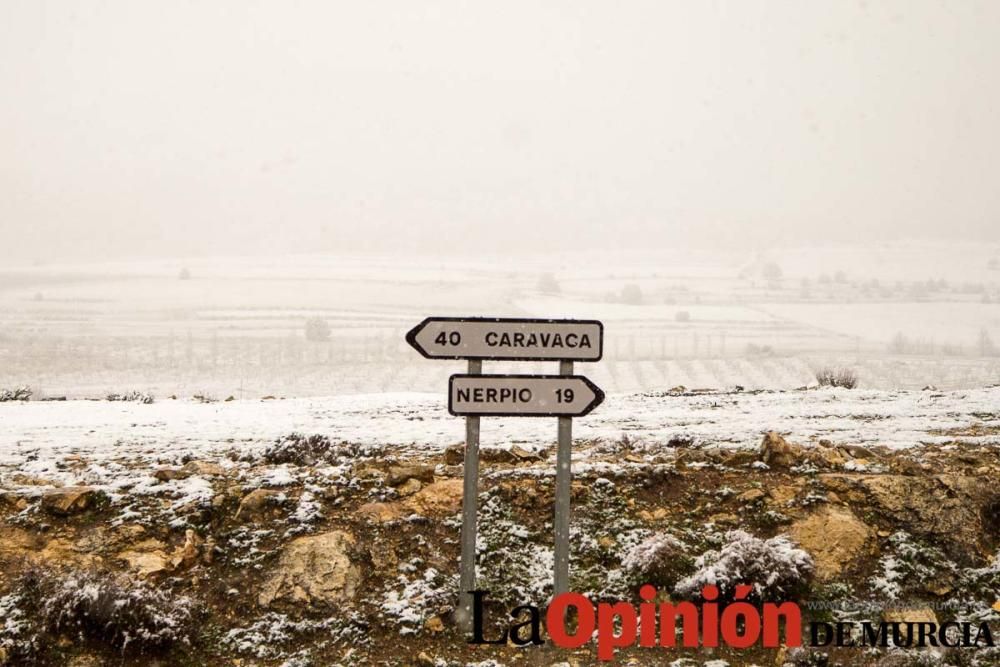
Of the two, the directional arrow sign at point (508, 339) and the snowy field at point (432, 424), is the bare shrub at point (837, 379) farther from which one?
the directional arrow sign at point (508, 339)

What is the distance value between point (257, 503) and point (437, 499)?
7.29 feet

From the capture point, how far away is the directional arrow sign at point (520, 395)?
6.21 m

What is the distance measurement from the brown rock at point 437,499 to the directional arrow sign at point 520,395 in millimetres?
2524

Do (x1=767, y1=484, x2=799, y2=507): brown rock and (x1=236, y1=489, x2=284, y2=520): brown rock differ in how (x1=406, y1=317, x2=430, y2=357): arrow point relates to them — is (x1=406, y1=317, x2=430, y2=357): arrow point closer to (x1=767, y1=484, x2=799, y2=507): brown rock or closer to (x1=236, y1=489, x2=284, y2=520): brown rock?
(x1=236, y1=489, x2=284, y2=520): brown rock

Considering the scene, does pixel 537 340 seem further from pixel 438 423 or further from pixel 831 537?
pixel 438 423

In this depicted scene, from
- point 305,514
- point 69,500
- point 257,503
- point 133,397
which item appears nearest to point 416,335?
point 305,514

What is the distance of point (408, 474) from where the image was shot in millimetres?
8852

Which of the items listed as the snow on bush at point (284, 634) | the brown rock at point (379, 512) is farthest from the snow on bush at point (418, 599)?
the brown rock at point (379, 512)

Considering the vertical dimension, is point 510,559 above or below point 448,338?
below

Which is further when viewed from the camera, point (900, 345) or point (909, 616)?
point (900, 345)

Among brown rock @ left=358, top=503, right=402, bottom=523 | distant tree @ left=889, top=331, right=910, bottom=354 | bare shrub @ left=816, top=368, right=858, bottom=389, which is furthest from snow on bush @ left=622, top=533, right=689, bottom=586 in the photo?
distant tree @ left=889, top=331, right=910, bottom=354

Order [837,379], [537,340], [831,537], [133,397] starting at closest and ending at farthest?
[537,340] < [831,537] < [133,397] < [837,379]

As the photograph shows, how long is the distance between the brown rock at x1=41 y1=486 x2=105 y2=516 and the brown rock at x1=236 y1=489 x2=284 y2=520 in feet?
5.88

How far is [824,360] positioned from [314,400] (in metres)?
34.9
